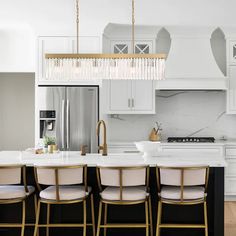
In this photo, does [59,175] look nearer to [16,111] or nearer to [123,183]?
[123,183]

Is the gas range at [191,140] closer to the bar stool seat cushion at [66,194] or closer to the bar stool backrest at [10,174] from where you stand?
the bar stool seat cushion at [66,194]

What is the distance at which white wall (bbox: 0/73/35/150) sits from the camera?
7.60 meters

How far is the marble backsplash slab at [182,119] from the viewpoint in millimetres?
7234

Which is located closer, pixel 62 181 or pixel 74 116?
pixel 62 181

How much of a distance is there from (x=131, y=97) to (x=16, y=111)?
2209 mm

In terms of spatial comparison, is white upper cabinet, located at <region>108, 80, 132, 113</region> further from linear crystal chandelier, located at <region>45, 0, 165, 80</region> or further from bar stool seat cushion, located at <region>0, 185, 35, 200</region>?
bar stool seat cushion, located at <region>0, 185, 35, 200</region>

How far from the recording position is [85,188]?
154 inches

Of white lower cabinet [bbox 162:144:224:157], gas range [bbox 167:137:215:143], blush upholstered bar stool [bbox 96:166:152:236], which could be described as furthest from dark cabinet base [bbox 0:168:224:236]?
gas range [bbox 167:137:215:143]

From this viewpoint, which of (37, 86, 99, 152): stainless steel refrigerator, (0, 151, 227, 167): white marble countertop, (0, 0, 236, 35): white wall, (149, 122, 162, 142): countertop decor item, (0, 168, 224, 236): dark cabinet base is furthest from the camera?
(149, 122, 162, 142): countertop decor item

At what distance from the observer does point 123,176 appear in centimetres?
380

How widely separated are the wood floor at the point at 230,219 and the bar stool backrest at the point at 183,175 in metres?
1.21

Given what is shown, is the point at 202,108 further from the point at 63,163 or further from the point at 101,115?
the point at 63,163

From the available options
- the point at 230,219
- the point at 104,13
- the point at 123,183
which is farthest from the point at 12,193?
the point at 104,13

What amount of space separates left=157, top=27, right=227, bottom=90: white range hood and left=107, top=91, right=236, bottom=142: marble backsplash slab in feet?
1.80
